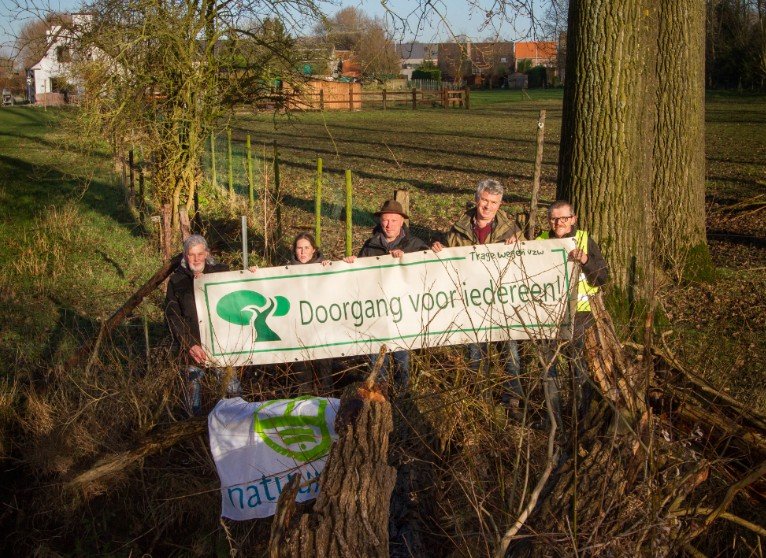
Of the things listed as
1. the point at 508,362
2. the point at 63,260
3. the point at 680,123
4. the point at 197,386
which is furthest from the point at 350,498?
the point at 63,260

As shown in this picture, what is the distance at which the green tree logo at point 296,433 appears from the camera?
→ 586cm

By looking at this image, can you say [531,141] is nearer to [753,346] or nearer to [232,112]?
[232,112]

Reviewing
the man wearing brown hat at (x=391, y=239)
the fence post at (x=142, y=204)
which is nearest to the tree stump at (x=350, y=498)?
the man wearing brown hat at (x=391, y=239)

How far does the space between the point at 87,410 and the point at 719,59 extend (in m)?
46.7

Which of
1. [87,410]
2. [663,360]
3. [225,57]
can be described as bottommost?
[87,410]

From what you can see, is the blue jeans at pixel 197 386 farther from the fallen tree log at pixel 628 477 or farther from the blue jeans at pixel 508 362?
the fallen tree log at pixel 628 477

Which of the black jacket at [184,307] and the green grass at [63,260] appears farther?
the green grass at [63,260]

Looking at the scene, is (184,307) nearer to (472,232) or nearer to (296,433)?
(296,433)

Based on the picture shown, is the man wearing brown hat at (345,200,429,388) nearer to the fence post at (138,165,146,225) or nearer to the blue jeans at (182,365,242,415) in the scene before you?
the blue jeans at (182,365,242,415)

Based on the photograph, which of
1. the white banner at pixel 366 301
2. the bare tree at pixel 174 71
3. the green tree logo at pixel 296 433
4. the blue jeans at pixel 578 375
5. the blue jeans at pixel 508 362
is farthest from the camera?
the bare tree at pixel 174 71

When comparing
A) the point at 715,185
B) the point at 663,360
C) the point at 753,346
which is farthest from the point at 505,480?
the point at 715,185

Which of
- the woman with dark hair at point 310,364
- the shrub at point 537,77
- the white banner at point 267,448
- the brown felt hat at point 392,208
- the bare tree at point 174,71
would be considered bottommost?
the white banner at point 267,448

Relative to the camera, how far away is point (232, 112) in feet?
45.9

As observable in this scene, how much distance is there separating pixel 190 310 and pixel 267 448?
135 cm
